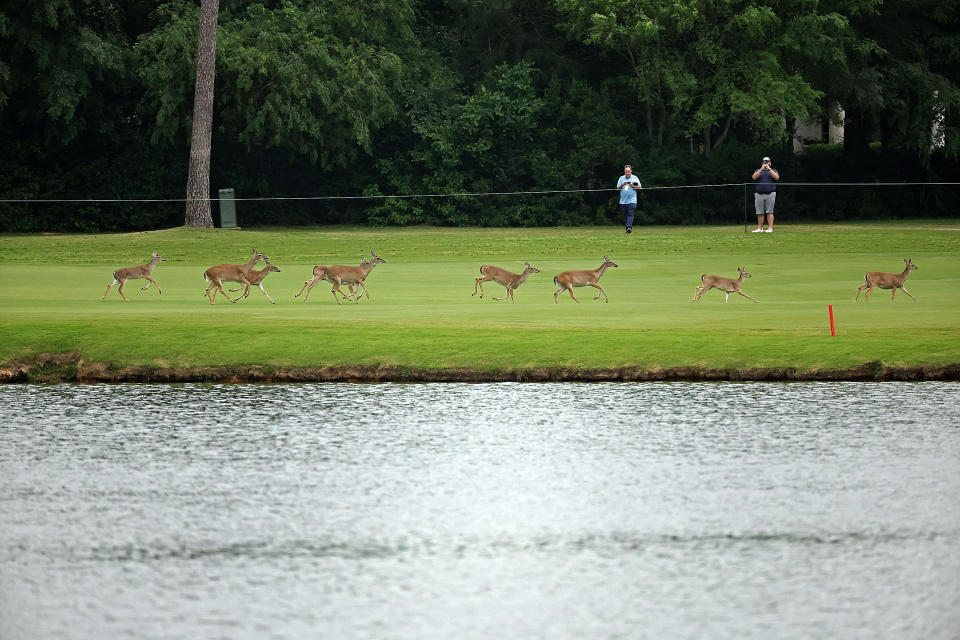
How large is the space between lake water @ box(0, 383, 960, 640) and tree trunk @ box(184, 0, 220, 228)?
27460mm

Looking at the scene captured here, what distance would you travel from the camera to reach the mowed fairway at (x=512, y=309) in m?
16.7

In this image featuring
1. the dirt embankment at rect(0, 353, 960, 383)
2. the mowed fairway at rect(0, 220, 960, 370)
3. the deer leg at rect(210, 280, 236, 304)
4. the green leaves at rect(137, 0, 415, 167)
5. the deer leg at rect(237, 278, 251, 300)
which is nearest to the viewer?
the dirt embankment at rect(0, 353, 960, 383)

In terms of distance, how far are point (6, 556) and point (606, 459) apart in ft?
16.0

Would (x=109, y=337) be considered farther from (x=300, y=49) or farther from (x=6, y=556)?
(x=300, y=49)

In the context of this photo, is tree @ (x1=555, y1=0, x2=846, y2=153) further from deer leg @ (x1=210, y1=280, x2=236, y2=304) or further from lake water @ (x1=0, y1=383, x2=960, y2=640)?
lake water @ (x1=0, y1=383, x2=960, y2=640)

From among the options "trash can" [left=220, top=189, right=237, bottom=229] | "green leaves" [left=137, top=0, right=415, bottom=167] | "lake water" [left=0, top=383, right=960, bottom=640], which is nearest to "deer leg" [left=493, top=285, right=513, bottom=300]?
"lake water" [left=0, top=383, right=960, bottom=640]

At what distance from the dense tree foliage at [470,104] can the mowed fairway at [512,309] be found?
9.40 m

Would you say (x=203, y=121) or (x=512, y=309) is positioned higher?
(x=203, y=121)

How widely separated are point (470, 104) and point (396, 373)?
32.1 metres

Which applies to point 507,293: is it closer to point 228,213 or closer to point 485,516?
point 485,516

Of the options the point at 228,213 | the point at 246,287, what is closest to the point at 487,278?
the point at 246,287

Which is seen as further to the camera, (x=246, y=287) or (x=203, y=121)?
(x=203, y=121)

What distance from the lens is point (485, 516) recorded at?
966cm

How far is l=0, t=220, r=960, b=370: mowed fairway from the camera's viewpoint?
16688 mm
